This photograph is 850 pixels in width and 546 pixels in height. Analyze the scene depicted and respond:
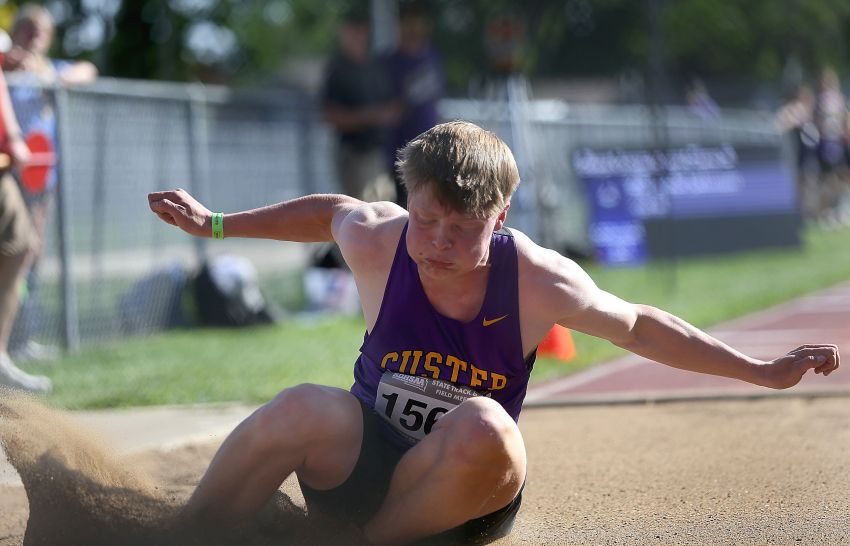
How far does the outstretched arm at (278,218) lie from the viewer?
4.06 metres

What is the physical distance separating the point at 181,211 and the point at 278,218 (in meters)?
0.33

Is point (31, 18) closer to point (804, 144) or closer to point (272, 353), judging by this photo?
point (272, 353)

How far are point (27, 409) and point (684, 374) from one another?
523cm

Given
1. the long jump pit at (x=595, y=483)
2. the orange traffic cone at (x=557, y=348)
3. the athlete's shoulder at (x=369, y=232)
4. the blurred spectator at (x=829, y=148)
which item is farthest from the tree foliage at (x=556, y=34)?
the athlete's shoulder at (x=369, y=232)

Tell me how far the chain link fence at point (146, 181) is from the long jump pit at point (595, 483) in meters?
4.06

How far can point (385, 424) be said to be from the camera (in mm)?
3918

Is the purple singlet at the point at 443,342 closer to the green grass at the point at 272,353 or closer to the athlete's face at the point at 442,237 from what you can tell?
the athlete's face at the point at 442,237

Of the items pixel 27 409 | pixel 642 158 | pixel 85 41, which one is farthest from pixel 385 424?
pixel 85 41

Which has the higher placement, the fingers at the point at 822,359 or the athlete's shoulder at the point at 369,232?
the athlete's shoulder at the point at 369,232

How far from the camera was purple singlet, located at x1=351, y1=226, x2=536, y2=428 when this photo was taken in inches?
147

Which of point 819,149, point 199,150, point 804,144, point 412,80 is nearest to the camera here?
point 199,150

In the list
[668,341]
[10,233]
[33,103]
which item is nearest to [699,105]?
[33,103]

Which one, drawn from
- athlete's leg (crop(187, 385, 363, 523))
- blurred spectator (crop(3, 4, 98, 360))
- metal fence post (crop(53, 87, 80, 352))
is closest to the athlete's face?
athlete's leg (crop(187, 385, 363, 523))

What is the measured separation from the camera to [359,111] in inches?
459
